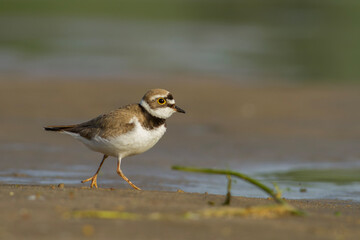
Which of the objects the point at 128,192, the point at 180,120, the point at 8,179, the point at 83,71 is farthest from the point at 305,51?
the point at 128,192

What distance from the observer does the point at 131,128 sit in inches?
338

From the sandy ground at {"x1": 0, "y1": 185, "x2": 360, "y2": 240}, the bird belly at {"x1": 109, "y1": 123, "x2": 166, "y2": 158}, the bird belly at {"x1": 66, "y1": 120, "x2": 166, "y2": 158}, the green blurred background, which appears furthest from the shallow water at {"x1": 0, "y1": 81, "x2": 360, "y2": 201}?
the green blurred background

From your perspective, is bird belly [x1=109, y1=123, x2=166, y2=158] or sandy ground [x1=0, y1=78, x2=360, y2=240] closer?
sandy ground [x1=0, y1=78, x2=360, y2=240]

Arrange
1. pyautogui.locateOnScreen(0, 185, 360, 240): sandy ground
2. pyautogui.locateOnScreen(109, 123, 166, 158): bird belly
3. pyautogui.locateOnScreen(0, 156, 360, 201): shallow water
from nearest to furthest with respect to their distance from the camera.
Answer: pyautogui.locateOnScreen(0, 185, 360, 240): sandy ground → pyautogui.locateOnScreen(109, 123, 166, 158): bird belly → pyautogui.locateOnScreen(0, 156, 360, 201): shallow water

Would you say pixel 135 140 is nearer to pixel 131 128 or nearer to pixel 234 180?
pixel 131 128

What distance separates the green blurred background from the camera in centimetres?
2356

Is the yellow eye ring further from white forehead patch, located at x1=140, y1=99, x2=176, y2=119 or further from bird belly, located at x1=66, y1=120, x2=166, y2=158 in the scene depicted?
bird belly, located at x1=66, y1=120, x2=166, y2=158

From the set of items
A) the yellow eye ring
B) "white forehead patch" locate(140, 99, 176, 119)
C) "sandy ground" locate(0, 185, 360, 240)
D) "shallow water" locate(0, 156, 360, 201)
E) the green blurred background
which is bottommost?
"sandy ground" locate(0, 185, 360, 240)

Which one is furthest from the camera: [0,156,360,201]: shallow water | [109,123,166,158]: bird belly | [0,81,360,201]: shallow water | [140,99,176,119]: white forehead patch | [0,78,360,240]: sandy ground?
[0,81,360,201]: shallow water

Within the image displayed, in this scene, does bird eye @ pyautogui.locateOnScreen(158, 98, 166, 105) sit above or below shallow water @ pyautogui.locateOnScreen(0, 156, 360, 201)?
above

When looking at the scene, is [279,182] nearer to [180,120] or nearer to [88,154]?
[88,154]

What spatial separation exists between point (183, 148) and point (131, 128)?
4.91m

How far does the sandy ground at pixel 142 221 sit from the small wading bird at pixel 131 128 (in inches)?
53.6

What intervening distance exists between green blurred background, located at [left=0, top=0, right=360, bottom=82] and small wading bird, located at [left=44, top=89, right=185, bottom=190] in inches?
507
